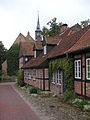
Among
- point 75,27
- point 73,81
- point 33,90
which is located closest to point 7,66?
point 75,27

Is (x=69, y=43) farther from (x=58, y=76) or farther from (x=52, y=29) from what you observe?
(x=52, y=29)

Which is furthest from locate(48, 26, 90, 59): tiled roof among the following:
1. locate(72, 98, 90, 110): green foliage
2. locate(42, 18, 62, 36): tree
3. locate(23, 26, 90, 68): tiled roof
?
locate(42, 18, 62, 36): tree

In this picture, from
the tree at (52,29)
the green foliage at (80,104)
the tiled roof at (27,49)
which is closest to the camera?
the green foliage at (80,104)

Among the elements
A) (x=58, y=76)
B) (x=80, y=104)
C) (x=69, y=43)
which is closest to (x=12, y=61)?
(x=58, y=76)

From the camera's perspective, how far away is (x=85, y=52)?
41.7 ft

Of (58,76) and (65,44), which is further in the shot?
(65,44)

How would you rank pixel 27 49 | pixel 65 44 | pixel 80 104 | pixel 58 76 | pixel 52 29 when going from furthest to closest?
pixel 52 29 < pixel 27 49 < pixel 65 44 < pixel 58 76 < pixel 80 104

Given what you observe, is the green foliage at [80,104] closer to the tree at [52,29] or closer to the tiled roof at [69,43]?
the tiled roof at [69,43]

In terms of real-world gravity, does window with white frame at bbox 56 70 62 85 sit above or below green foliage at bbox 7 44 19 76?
below

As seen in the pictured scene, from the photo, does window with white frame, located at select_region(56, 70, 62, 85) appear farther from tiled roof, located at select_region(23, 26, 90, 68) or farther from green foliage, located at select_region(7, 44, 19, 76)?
green foliage, located at select_region(7, 44, 19, 76)

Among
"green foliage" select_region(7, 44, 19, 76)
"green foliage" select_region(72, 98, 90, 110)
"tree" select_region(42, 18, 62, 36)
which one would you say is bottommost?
"green foliage" select_region(72, 98, 90, 110)

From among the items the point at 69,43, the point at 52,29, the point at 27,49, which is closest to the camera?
the point at 69,43

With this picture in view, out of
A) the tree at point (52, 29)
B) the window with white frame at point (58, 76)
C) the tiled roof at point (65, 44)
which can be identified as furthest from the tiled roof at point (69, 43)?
the tree at point (52, 29)

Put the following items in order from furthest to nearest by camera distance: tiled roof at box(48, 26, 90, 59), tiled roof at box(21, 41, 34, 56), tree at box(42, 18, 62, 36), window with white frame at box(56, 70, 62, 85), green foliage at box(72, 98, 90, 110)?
tree at box(42, 18, 62, 36) → tiled roof at box(21, 41, 34, 56) → window with white frame at box(56, 70, 62, 85) → tiled roof at box(48, 26, 90, 59) → green foliage at box(72, 98, 90, 110)
